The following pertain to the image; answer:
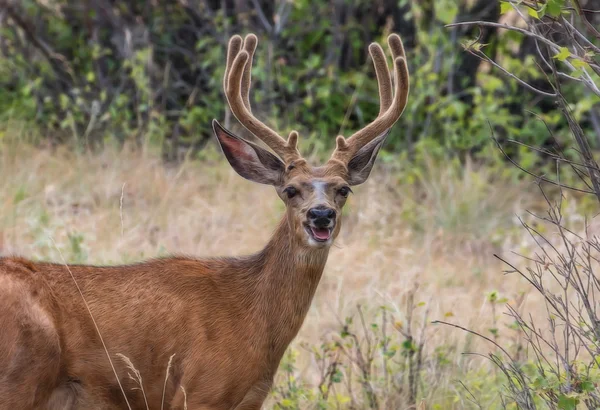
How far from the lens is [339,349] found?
6.13 metres

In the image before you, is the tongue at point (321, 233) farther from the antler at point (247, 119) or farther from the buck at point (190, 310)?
the antler at point (247, 119)

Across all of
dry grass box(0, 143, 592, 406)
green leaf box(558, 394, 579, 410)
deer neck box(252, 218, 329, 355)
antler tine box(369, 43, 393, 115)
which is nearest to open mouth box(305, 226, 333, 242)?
deer neck box(252, 218, 329, 355)

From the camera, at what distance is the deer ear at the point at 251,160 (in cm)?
570

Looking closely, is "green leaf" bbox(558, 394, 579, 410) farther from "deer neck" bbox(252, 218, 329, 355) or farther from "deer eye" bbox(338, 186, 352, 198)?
"deer eye" bbox(338, 186, 352, 198)

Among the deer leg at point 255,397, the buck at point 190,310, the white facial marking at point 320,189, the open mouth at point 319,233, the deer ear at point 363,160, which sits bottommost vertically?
the deer leg at point 255,397

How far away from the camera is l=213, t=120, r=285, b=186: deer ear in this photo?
5702 mm

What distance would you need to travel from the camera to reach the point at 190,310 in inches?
205

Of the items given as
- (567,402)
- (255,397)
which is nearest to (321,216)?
(255,397)

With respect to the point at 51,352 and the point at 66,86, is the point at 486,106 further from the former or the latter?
the point at 51,352

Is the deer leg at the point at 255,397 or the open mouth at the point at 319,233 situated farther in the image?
the open mouth at the point at 319,233

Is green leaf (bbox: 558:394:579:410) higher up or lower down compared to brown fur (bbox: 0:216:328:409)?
higher up

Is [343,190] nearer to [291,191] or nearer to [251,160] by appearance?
[291,191]

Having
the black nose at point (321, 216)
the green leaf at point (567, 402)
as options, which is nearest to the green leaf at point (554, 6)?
the green leaf at point (567, 402)

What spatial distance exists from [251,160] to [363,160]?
24.1 inches
